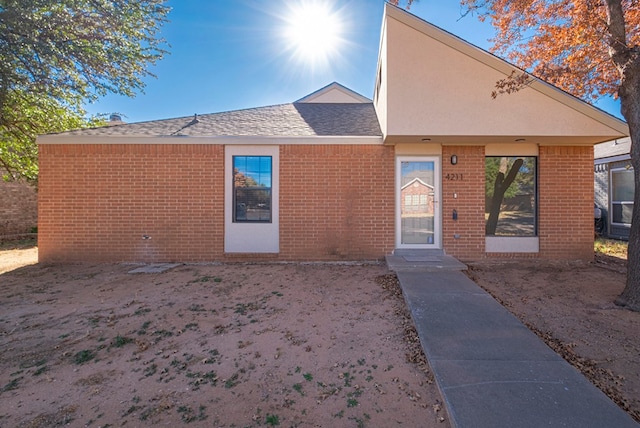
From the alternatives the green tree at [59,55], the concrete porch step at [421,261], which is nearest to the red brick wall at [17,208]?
the green tree at [59,55]

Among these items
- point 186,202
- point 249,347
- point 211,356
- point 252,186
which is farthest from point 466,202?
point 186,202

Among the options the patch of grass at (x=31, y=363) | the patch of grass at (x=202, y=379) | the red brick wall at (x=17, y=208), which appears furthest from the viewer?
Answer: the red brick wall at (x=17, y=208)

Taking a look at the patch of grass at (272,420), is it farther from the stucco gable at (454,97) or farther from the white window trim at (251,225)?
the stucco gable at (454,97)

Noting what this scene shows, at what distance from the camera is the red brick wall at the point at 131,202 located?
7.07m

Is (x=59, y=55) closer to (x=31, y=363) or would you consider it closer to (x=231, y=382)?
(x=31, y=363)

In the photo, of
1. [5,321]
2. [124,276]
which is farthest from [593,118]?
[5,321]

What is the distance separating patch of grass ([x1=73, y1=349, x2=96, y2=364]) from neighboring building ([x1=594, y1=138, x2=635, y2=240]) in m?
15.6

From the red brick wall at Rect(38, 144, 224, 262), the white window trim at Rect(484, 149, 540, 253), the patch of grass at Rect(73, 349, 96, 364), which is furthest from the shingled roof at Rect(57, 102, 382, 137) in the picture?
the patch of grass at Rect(73, 349, 96, 364)

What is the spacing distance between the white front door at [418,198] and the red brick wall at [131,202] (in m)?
4.47

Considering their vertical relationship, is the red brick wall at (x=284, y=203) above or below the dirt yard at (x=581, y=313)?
above

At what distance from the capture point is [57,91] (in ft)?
26.0

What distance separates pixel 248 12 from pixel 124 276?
802 centimetres

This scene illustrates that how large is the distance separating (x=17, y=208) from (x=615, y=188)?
2401cm

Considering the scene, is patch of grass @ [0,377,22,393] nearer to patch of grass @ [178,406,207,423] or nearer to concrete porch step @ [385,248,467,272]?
patch of grass @ [178,406,207,423]
